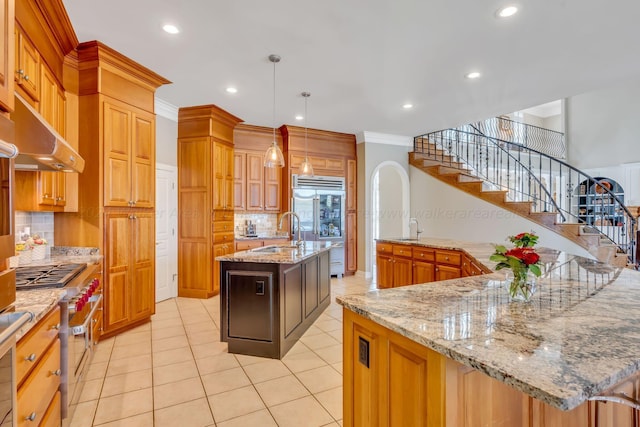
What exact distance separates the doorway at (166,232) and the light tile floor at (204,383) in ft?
3.86

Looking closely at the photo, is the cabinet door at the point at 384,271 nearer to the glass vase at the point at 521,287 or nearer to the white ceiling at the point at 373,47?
the white ceiling at the point at 373,47

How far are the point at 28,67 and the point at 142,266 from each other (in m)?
2.12

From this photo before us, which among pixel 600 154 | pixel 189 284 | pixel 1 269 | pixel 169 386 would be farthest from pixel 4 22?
pixel 600 154

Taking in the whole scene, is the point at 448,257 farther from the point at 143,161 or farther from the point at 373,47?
the point at 143,161

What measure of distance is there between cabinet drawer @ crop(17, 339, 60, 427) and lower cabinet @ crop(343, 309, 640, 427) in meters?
1.37

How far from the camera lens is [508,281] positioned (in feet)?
5.46

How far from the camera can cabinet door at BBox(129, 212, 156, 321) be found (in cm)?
354

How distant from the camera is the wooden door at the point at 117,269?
326 cm

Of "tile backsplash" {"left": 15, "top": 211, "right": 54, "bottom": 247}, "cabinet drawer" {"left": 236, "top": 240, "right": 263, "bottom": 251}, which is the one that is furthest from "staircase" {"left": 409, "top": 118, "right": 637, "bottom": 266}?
"tile backsplash" {"left": 15, "top": 211, "right": 54, "bottom": 247}

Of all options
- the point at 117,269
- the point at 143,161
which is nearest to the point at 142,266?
the point at 117,269

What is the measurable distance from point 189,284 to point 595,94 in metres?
11.1

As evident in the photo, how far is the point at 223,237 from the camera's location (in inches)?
204

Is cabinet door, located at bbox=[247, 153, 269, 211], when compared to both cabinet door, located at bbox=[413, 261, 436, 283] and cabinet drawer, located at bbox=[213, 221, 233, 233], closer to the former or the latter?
cabinet drawer, located at bbox=[213, 221, 233, 233]

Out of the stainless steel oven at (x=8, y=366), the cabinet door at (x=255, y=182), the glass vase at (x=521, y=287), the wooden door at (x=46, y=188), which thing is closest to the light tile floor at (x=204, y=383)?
the stainless steel oven at (x=8, y=366)
